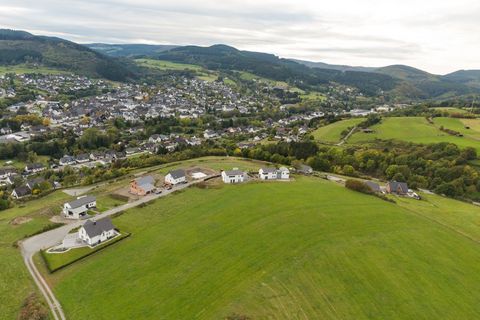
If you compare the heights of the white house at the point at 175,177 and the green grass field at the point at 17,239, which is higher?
the white house at the point at 175,177

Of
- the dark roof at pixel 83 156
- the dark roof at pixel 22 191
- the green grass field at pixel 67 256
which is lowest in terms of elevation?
the dark roof at pixel 83 156

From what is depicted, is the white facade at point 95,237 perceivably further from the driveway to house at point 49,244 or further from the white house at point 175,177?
the white house at point 175,177

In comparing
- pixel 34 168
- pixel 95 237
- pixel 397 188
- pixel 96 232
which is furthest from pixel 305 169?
pixel 34 168

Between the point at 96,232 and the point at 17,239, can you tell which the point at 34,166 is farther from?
the point at 96,232

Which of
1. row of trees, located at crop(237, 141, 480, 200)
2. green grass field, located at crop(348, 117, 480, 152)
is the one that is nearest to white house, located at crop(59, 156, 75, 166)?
row of trees, located at crop(237, 141, 480, 200)

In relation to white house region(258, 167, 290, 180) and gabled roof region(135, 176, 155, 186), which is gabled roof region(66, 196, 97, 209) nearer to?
gabled roof region(135, 176, 155, 186)

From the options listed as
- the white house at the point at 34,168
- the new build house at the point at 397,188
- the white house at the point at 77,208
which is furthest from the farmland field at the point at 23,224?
the white house at the point at 34,168
